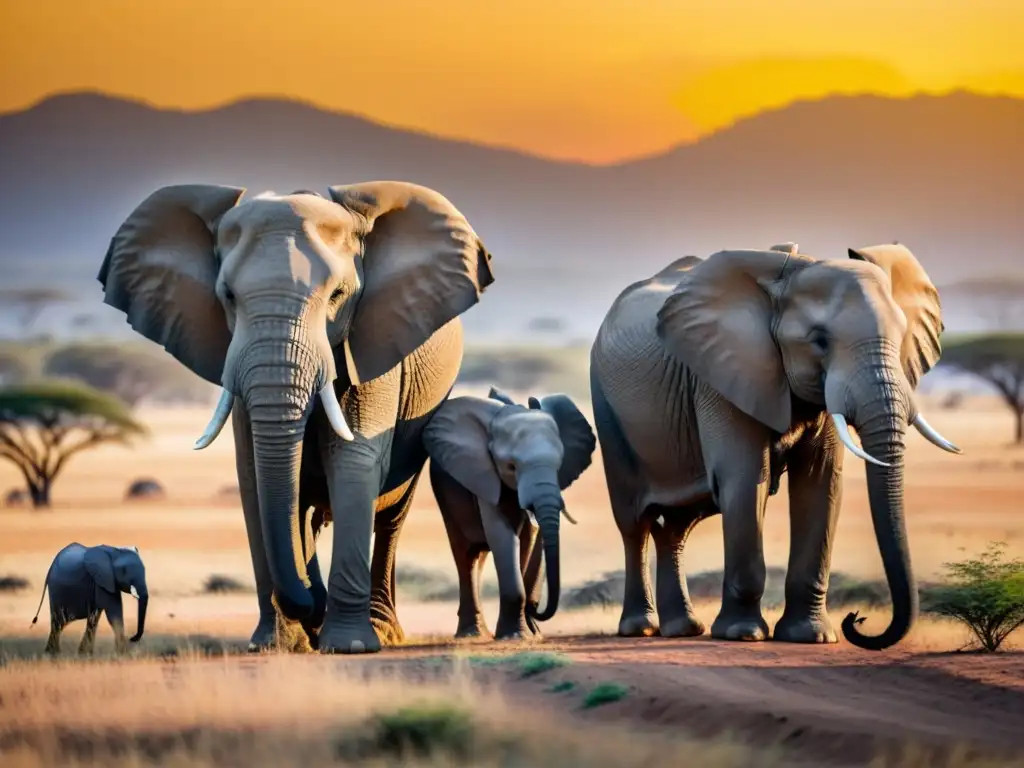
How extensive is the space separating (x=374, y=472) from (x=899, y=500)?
3.70 m

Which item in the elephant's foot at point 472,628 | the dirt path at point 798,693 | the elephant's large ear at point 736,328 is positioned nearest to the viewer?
the dirt path at point 798,693

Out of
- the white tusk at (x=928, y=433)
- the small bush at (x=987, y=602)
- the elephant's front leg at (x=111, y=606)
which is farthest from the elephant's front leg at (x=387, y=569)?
the small bush at (x=987, y=602)

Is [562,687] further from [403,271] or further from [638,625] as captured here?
[638,625]

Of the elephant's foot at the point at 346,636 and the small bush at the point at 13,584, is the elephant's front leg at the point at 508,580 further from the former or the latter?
the small bush at the point at 13,584

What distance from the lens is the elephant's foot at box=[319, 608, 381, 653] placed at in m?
15.7

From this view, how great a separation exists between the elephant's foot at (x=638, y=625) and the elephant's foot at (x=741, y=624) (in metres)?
1.50

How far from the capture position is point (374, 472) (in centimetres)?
1611

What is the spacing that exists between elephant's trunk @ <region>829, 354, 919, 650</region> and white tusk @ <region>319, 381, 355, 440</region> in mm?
3477

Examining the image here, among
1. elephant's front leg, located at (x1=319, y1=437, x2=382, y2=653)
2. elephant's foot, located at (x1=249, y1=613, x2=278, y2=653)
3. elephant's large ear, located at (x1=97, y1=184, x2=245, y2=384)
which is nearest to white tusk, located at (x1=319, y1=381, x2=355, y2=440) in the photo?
elephant's front leg, located at (x1=319, y1=437, x2=382, y2=653)

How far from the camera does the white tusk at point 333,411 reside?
1525 cm

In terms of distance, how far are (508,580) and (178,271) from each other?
3329 millimetres

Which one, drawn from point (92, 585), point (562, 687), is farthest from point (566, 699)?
point (92, 585)

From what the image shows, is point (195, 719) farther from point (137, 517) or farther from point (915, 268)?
point (137, 517)

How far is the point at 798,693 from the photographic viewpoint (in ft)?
44.5
